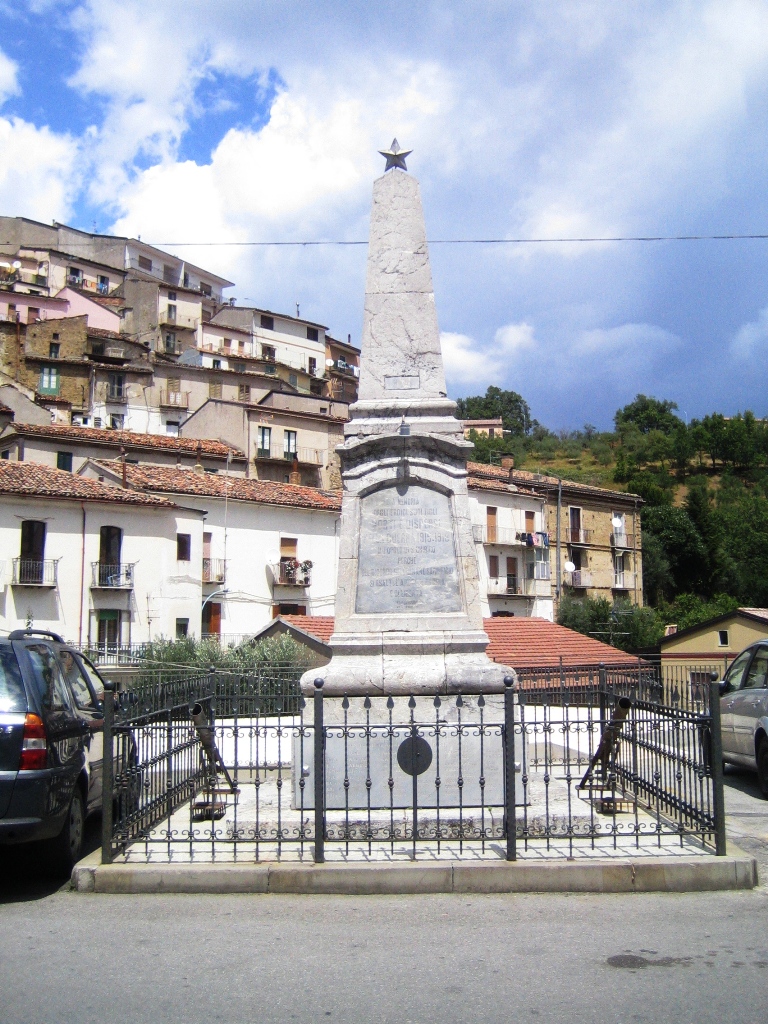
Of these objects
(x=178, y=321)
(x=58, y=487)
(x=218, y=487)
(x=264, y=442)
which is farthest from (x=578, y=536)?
(x=178, y=321)

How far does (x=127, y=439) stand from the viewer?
153ft

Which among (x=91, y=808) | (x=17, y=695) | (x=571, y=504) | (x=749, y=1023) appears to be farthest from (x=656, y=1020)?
(x=571, y=504)

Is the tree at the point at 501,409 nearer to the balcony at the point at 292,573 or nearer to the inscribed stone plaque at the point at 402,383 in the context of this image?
the balcony at the point at 292,573

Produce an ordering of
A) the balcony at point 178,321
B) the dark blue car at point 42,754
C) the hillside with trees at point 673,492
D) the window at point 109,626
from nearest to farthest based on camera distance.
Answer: the dark blue car at point 42,754 → the window at point 109,626 → the hillside with trees at point 673,492 → the balcony at point 178,321

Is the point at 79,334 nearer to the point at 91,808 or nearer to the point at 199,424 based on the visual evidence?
the point at 199,424

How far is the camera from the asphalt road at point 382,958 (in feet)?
15.0

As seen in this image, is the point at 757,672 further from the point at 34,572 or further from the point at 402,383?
the point at 34,572

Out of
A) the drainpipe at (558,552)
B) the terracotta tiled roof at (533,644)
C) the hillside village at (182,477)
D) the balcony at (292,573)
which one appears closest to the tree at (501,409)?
the hillside village at (182,477)

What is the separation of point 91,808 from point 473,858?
322cm

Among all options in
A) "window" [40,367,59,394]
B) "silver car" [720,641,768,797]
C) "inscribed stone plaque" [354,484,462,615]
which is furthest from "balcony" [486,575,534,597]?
"inscribed stone plaque" [354,484,462,615]

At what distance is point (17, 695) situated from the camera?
6.71 m

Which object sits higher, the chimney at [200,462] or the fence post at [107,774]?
the chimney at [200,462]

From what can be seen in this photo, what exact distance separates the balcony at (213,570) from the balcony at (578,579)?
74.6ft

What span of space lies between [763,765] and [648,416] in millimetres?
99094
